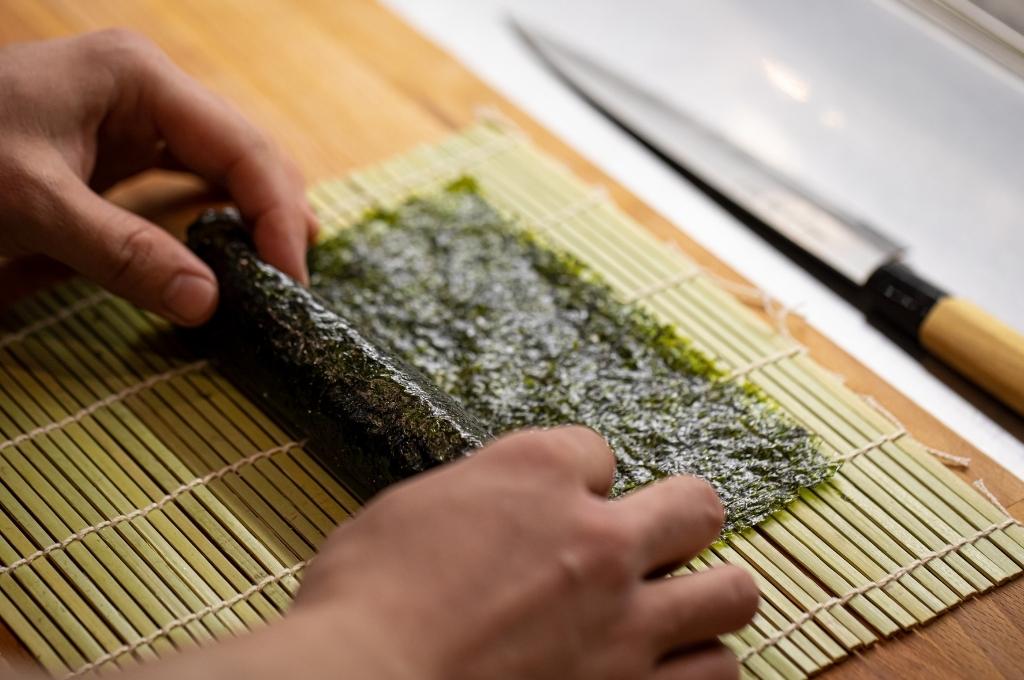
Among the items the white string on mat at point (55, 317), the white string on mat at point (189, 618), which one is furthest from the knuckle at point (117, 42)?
the white string on mat at point (189, 618)

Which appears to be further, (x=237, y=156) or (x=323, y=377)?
(x=237, y=156)

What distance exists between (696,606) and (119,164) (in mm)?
1070

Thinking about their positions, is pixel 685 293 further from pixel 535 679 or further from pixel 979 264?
pixel 535 679

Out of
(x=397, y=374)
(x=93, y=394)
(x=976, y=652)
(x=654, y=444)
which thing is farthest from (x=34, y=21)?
(x=976, y=652)

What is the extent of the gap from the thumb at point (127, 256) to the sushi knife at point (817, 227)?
0.83 m

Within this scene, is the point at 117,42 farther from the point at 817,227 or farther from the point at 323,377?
the point at 817,227

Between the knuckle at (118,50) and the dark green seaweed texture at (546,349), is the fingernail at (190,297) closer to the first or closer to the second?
the dark green seaweed texture at (546,349)

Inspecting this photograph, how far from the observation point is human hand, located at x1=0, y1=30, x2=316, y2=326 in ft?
4.17

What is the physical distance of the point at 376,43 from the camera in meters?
2.00

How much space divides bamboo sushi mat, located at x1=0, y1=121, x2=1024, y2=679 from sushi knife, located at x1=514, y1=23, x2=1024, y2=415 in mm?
158

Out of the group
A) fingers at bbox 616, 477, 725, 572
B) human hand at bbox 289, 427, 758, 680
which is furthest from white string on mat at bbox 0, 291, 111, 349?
fingers at bbox 616, 477, 725, 572

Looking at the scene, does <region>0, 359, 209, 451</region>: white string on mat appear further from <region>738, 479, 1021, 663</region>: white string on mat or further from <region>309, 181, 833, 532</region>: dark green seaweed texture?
<region>738, 479, 1021, 663</region>: white string on mat

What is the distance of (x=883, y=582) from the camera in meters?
1.18

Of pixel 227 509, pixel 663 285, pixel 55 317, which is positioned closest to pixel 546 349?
pixel 663 285
